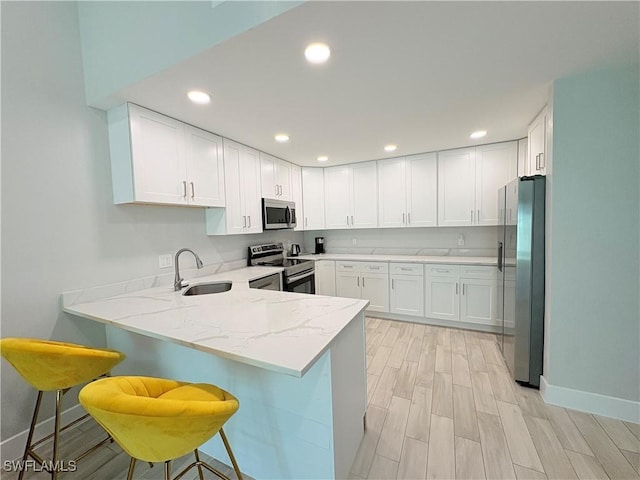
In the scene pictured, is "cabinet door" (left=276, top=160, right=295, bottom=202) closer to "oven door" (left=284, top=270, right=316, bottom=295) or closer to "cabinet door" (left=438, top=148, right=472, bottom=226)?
"oven door" (left=284, top=270, right=316, bottom=295)

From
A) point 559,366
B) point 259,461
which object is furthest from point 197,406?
point 559,366

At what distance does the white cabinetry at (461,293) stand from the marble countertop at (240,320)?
2089mm

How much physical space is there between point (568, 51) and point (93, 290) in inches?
137

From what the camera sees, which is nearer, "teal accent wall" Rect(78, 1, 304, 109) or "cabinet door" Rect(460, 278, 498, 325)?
"teal accent wall" Rect(78, 1, 304, 109)

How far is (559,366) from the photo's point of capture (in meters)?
1.89

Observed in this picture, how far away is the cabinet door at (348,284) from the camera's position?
12.4ft

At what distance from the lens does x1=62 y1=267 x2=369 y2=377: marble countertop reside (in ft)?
3.35

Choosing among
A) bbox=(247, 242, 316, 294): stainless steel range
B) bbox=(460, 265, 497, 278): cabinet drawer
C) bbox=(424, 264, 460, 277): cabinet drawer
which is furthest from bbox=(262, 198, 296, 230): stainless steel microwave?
bbox=(460, 265, 497, 278): cabinet drawer

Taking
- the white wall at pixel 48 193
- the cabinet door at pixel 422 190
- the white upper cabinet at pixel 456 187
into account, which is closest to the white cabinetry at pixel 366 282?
→ the cabinet door at pixel 422 190

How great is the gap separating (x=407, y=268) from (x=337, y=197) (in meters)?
1.56

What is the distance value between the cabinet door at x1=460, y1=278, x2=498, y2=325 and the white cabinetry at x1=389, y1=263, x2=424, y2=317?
487mm

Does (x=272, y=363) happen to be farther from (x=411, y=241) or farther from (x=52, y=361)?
(x=411, y=241)

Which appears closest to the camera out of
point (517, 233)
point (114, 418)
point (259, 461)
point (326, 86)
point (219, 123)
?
point (114, 418)

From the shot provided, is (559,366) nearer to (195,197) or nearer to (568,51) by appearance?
(568,51)
